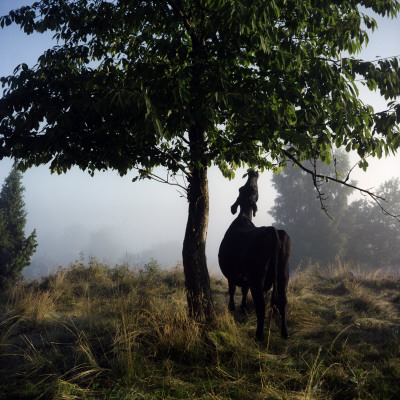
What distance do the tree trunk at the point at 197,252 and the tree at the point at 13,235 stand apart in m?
16.4

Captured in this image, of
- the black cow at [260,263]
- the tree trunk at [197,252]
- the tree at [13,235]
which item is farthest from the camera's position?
the tree at [13,235]

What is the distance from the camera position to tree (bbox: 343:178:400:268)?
1411 inches

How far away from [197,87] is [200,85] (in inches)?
2.1

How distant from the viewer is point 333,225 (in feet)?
118

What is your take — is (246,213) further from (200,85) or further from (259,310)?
(200,85)

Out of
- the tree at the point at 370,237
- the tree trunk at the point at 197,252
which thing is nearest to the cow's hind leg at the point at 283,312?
the tree trunk at the point at 197,252

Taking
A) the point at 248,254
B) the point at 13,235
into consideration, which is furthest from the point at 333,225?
the point at 248,254

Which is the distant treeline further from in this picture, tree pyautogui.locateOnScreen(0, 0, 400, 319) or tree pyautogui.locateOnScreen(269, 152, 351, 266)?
tree pyautogui.locateOnScreen(0, 0, 400, 319)

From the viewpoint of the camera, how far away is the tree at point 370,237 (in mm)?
35844

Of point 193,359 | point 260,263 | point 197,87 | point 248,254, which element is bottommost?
point 193,359

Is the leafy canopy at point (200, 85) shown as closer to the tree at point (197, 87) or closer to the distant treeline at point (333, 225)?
the tree at point (197, 87)

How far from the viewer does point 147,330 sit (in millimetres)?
4734

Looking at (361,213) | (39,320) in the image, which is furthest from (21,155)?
(361,213)

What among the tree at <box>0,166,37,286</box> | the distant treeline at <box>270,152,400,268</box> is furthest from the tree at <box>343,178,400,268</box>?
the tree at <box>0,166,37,286</box>
